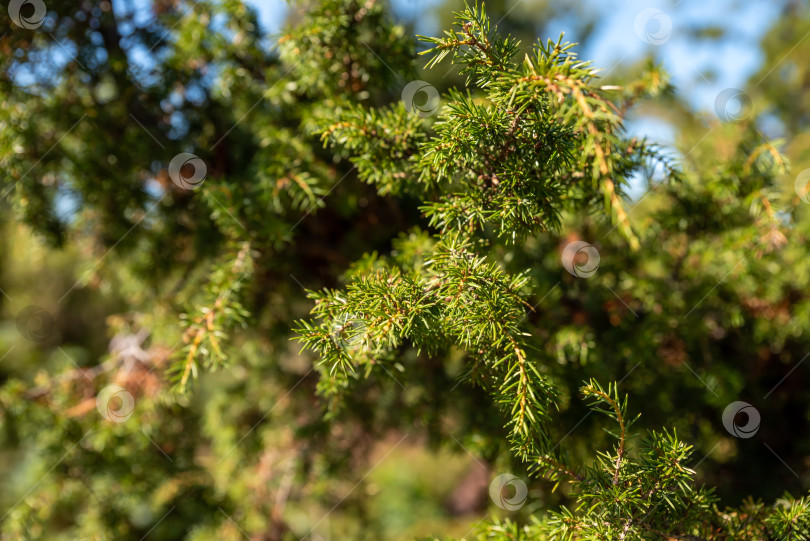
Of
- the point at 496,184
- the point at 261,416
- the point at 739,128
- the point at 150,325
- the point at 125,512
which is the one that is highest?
the point at 739,128

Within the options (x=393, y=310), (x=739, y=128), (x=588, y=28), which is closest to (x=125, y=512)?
(x=393, y=310)

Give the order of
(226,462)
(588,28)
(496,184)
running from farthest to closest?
(588,28), (226,462), (496,184)

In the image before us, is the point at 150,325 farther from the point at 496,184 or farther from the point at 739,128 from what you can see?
the point at 739,128

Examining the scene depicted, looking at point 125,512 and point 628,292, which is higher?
point 628,292

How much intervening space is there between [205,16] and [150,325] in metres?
1.12

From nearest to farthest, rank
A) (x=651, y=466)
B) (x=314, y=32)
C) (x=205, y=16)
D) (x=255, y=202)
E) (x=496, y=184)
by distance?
(x=651, y=466) < (x=496, y=184) < (x=314, y=32) < (x=255, y=202) < (x=205, y=16)

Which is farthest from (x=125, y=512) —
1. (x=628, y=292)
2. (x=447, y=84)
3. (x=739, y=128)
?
(x=739, y=128)

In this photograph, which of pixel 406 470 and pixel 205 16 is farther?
pixel 406 470

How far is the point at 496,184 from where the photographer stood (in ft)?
3.20

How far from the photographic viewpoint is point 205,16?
1646 mm

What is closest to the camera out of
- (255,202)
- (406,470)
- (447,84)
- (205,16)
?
(255,202)

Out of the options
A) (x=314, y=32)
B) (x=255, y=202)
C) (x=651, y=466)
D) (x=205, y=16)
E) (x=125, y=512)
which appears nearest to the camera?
(x=651, y=466)

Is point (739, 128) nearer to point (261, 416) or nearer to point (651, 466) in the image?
point (651, 466)

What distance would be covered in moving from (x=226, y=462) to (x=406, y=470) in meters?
4.56
